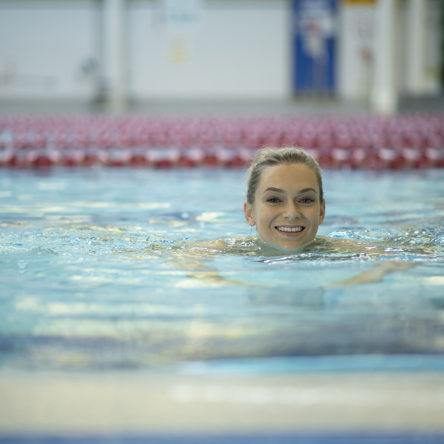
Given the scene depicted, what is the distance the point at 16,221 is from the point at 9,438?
3.91 m

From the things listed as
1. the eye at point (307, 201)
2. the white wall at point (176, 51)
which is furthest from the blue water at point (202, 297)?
the white wall at point (176, 51)

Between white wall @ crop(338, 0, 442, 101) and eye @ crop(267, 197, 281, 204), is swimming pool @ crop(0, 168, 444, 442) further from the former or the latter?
white wall @ crop(338, 0, 442, 101)

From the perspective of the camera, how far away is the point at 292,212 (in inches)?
142

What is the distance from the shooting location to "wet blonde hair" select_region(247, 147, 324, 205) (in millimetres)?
3768

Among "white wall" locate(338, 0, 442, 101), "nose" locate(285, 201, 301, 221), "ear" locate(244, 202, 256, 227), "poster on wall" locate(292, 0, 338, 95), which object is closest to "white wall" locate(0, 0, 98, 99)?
"poster on wall" locate(292, 0, 338, 95)

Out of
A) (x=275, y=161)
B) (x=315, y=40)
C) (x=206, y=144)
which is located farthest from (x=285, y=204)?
(x=315, y=40)

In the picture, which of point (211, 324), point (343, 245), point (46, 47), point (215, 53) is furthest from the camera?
point (215, 53)

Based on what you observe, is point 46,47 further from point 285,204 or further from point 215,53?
point 285,204

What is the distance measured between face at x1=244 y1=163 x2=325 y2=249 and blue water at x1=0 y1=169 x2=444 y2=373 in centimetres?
16

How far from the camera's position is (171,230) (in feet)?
16.8

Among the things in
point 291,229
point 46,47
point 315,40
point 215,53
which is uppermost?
point 315,40

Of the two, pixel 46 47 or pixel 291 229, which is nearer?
pixel 291 229

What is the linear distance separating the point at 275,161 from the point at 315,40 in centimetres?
2340

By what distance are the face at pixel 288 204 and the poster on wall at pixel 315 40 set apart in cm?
2332
